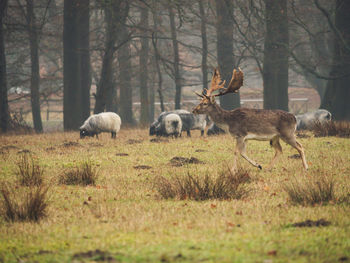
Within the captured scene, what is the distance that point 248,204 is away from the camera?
7293 millimetres

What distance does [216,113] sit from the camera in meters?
11.4

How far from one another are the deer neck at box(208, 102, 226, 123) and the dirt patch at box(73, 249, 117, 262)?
6.61m

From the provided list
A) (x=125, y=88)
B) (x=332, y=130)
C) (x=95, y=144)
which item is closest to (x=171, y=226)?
(x=95, y=144)

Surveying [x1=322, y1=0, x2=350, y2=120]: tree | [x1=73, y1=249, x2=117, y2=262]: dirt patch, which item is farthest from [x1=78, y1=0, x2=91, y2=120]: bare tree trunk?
[x1=73, y1=249, x2=117, y2=262]: dirt patch

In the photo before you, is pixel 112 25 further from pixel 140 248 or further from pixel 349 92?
pixel 140 248

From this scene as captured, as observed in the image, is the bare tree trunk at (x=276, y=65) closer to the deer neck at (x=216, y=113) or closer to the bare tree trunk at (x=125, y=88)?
the bare tree trunk at (x=125, y=88)

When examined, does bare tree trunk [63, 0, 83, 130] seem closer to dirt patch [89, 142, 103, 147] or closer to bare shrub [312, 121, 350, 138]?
dirt patch [89, 142, 103, 147]

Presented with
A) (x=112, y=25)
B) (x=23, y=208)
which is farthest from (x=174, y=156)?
(x=112, y=25)

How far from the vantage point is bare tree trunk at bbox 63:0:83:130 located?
79.9ft

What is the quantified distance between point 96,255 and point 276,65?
65.9 ft

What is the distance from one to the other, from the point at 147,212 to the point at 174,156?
6.47 meters

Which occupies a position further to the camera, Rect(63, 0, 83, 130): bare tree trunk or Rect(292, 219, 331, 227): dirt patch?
Rect(63, 0, 83, 130): bare tree trunk

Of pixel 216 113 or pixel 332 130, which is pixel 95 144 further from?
pixel 332 130

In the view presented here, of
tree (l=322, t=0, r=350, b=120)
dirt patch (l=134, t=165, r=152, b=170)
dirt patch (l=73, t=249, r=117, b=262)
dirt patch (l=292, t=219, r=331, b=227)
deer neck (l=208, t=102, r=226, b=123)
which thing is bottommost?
dirt patch (l=73, t=249, r=117, b=262)
